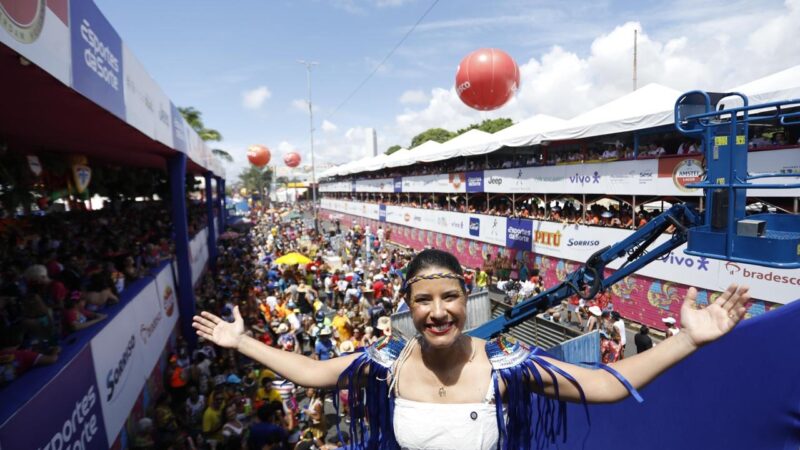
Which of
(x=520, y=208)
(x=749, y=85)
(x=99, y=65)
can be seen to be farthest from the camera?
(x=520, y=208)

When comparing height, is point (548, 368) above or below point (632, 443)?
above

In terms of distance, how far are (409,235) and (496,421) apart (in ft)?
78.7

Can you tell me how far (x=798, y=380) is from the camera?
9.70 ft

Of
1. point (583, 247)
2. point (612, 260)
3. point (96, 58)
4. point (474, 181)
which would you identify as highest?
point (96, 58)

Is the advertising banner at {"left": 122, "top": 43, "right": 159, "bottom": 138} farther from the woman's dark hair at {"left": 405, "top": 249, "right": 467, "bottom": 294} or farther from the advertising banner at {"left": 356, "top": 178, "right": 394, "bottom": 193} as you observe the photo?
the advertising banner at {"left": 356, "top": 178, "right": 394, "bottom": 193}

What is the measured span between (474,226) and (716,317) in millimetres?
17025

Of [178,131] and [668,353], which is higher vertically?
[178,131]

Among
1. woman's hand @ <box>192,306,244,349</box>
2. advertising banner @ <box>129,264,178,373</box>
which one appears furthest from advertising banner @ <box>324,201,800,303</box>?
advertising banner @ <box>129,264,178,373</box>

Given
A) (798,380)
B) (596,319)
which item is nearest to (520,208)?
(596,319)

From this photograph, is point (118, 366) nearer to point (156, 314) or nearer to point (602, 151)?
point (156, 314)

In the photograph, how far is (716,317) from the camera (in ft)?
5.50

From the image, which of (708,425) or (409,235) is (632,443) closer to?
(708,425)

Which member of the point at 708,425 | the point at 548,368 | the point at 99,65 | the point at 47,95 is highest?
the point at 99,65

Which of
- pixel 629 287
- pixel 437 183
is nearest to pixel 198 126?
pixel 437 183
